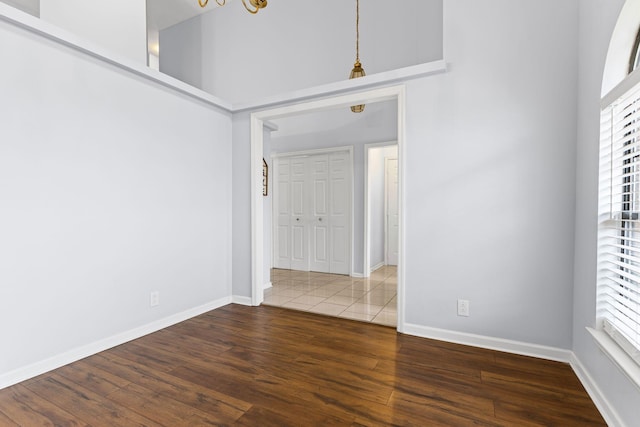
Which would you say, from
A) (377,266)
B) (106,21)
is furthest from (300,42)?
(377,266)

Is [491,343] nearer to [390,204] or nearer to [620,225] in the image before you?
[620,225]

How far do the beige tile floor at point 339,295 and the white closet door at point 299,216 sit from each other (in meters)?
0.36

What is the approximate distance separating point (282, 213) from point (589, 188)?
4741mm

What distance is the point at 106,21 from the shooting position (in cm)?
310

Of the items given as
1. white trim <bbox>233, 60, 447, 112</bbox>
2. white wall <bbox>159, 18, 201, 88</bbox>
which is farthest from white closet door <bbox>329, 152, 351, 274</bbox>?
white wall <bbox>159, 18, 201, 88</bbox>

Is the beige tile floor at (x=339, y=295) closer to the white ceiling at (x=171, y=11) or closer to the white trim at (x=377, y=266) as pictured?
the white trim at (x=377, y=266)

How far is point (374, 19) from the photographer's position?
179 inches

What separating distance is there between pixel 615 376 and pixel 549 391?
1.44ft

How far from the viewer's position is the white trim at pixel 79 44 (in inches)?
78.8

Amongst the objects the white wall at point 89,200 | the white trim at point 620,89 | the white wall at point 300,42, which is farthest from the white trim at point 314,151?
the white trim at point 620,89

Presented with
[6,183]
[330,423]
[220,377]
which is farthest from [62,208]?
[330,423]

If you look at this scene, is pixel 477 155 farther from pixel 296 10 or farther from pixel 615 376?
pixel 296 10

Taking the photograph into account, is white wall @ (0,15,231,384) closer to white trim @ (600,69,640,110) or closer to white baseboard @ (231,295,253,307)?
white baseboard @ (231,295,253,307)

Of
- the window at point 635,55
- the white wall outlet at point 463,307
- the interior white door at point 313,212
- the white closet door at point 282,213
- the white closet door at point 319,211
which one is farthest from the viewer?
the white closet door at point 282,213
